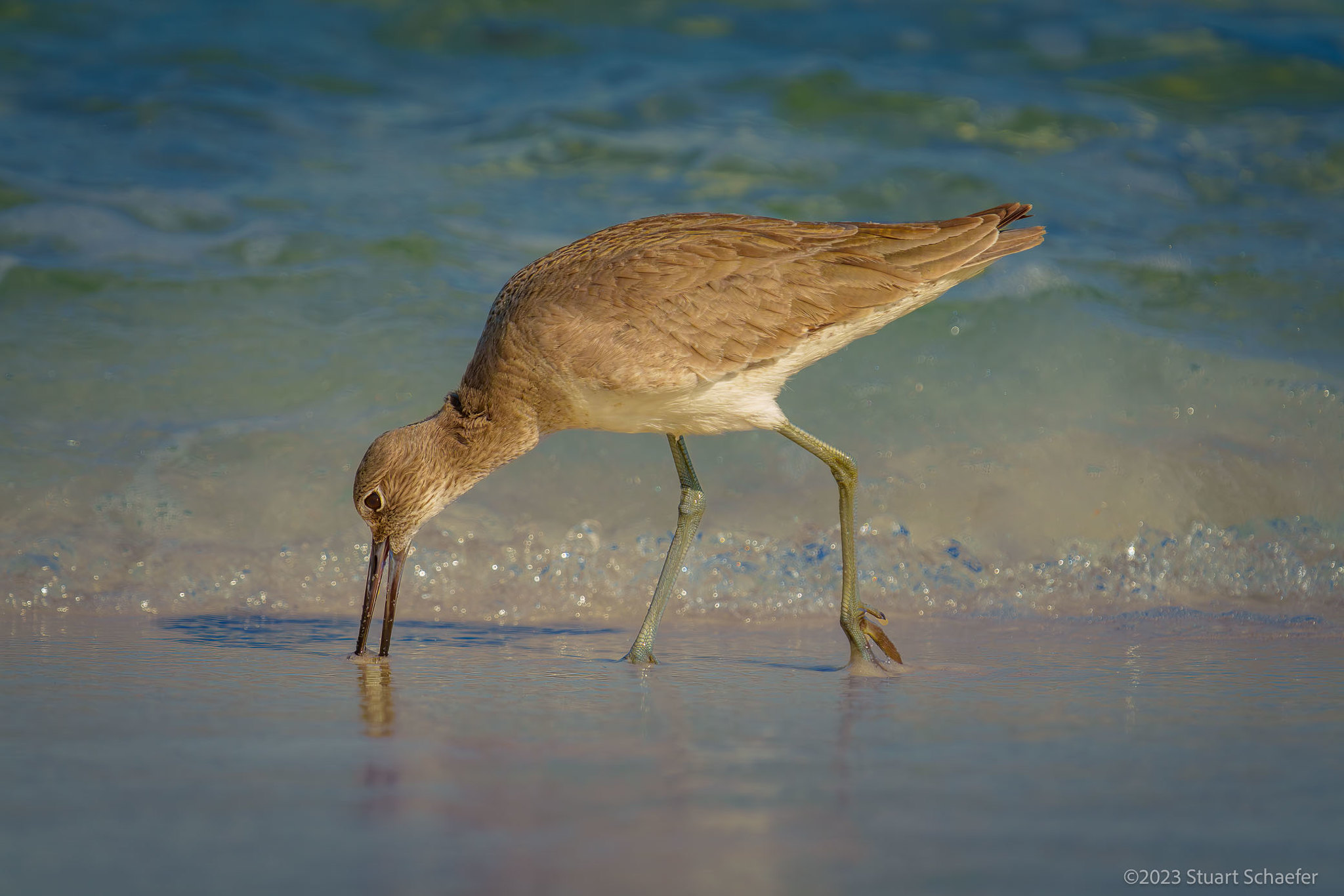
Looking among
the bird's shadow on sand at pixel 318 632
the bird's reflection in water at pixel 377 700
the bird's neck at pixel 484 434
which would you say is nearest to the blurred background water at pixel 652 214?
the bird's shadow on sand at pixel 318 632

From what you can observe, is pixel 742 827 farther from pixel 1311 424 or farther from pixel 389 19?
pixel 389 19

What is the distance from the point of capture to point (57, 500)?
213 inches

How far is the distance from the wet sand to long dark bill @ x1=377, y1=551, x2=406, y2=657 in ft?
0.30

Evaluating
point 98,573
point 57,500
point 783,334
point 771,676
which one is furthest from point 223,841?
point 57,500

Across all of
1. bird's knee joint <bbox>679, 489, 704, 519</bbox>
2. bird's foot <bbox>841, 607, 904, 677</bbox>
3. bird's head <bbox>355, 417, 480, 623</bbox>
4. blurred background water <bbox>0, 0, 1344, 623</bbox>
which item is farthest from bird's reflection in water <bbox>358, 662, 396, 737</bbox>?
bird's foot <bbox>841, 607, 904, 677</bbox>

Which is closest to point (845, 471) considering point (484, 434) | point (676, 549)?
point (676, 549)

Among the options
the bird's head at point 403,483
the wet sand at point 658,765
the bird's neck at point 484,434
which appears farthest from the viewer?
the bird's neck at point 484,434

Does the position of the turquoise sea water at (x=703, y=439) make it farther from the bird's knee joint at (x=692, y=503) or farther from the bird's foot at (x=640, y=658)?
the bird's knee joint at (x=692, y=503)

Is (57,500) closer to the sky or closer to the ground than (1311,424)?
closer to the ground

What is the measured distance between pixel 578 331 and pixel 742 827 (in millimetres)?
2093

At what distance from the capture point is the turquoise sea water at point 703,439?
11.7 ft

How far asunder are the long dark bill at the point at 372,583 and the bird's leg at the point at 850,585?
136 cm

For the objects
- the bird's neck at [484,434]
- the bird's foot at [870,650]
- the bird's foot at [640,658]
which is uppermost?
the bird's neck at [484,434]

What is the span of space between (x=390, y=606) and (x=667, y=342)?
1.20 m
